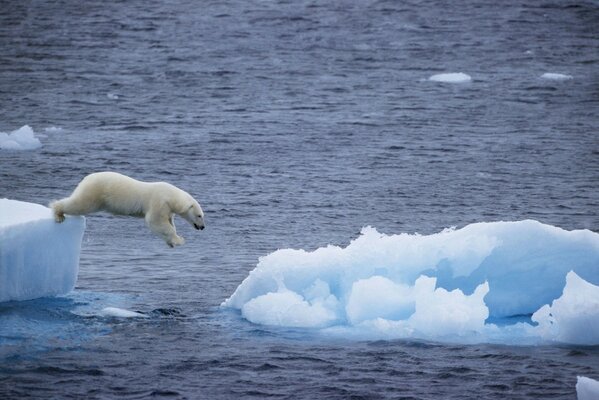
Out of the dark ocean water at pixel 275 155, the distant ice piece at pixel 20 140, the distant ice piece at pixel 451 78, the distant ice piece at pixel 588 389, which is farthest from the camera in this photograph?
the distant ice piece at pixel 451 78

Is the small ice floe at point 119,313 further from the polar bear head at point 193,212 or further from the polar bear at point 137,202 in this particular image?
the polar bear head at point 193,212

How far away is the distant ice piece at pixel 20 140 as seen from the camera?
2127cm

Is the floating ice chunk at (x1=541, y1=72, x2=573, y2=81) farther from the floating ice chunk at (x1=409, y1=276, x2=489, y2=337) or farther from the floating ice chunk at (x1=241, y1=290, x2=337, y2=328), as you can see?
the floating ice chunk at (x1=241, y1=290, x2=337, y2=328)

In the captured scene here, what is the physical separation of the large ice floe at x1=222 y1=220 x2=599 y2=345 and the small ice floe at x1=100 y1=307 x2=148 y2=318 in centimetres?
102

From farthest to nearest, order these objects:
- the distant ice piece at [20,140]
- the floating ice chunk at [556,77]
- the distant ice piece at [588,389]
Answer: the floating ice chunk at [556,77] < the distant ice piece at [20,140] < the distant ice piece at [588,389]

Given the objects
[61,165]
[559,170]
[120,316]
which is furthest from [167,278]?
[559,170]

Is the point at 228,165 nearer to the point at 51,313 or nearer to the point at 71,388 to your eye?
the point at 51,313

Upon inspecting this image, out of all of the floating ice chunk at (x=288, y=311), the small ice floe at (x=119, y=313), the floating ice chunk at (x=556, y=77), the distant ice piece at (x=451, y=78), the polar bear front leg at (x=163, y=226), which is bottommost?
the small ice floe at (x=119, y=313)

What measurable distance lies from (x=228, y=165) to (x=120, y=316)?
32.3 feet

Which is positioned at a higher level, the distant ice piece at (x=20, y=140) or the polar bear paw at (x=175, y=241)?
the distant ice piece at (x=20, y=140)

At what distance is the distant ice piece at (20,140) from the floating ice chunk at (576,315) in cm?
1341

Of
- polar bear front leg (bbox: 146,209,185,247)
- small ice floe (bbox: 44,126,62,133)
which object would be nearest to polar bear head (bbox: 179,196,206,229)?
polar bear front leg (bbox: 146,209,185,247)

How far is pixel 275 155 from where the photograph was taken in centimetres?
2169

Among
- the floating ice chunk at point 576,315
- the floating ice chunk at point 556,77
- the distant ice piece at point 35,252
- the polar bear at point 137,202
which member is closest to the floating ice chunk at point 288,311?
the polar bear at point 137,202
